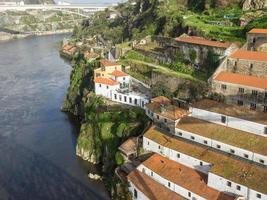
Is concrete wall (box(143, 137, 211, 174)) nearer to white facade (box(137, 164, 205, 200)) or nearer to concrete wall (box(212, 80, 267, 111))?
white facade (box(137, 164, 205, 200))

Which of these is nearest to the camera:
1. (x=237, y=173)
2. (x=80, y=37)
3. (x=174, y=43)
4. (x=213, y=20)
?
(x=237, y=173)

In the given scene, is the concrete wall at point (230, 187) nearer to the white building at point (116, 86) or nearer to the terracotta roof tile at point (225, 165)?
the terracotta roof tile at point (225, 165)

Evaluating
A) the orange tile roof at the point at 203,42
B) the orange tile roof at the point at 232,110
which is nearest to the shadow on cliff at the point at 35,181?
the orange tile roof at the point at 232,110

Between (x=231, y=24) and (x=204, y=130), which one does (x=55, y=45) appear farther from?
(x=204, y=130)

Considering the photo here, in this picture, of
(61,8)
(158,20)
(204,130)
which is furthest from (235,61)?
(61,8)

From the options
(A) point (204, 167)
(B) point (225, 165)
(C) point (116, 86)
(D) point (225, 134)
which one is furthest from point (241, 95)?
(C) point (116, 86)
